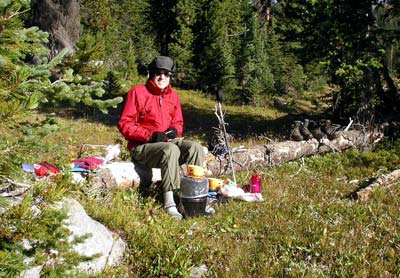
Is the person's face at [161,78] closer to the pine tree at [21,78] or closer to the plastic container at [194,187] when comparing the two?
the plastic container at [194,187]

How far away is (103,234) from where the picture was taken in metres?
4.29

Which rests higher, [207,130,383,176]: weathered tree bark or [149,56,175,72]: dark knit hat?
[149,56,175,72]: dark knit hat

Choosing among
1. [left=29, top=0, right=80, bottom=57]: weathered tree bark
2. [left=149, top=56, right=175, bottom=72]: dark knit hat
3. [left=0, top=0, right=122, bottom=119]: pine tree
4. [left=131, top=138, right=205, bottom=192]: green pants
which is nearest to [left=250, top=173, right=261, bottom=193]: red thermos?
[left=131, top=138, right=205, bottom=192]: green pants

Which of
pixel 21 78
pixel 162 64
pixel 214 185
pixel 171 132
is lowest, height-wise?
pixel 214 185

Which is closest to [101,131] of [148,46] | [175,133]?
[175,133]

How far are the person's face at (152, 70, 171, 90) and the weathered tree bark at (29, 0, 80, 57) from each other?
14.4 meters

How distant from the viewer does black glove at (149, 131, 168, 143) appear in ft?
19.8

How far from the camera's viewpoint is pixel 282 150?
8.80 metres

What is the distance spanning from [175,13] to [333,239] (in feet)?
82.3

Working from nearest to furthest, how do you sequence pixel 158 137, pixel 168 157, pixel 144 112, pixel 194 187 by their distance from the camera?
pixel 194 187, pixel 168 157, pixel 158 137, pixel 144 112

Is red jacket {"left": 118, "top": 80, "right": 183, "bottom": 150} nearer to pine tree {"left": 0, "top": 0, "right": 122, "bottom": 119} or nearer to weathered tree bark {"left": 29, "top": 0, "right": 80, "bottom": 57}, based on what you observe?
pine tree {"left": 0, "top": 0, "right": 122, "bottom": 119}

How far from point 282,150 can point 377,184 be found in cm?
245

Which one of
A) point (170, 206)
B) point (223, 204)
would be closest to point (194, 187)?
point (170, 206)

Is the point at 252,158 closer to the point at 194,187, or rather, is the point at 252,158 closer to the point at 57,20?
the point at 194,187
